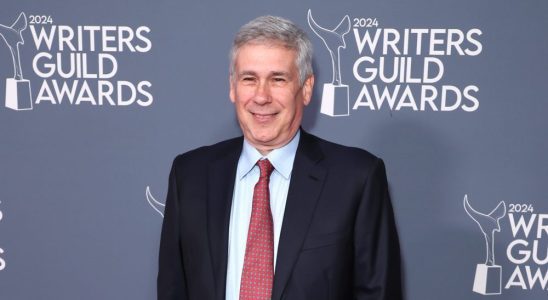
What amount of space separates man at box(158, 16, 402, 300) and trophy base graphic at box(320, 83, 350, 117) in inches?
23.5

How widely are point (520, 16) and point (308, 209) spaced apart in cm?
127

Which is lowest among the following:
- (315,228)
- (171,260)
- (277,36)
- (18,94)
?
(171,260)

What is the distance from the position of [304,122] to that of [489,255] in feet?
3.11

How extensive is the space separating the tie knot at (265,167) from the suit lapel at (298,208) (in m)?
0.07

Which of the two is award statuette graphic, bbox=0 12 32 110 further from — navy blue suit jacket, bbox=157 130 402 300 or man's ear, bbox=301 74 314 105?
man's ear, bbox=301 74 314 105

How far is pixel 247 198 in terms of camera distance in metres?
1.55

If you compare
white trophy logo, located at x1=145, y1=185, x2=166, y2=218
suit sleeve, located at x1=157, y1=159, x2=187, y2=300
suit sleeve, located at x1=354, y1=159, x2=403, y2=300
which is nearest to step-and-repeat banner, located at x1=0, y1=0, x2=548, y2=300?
white trophy logo, located at x1=145, y1=185, x2=166, y2=218

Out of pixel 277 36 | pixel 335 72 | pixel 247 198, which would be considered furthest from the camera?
pixel 335 72

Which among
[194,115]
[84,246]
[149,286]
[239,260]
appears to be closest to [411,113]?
[194,115]

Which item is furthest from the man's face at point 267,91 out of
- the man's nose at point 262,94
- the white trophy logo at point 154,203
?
the white trophy logo at point 154,203

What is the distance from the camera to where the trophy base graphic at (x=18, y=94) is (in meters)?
2.19

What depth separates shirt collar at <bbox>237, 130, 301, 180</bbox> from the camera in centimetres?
155

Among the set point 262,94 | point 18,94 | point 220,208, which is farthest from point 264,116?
point 18,94

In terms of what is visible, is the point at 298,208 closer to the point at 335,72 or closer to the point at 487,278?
the point at 335,72
